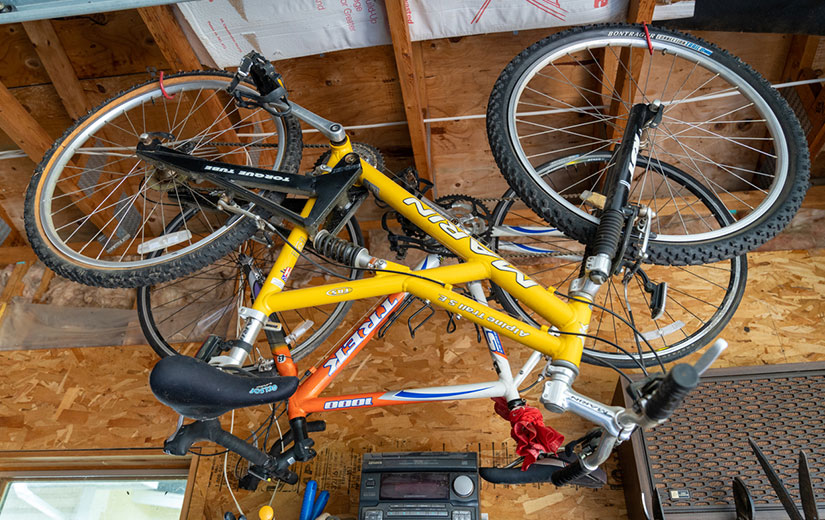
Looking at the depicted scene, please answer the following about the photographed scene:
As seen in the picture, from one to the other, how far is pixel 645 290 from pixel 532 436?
1.74ft

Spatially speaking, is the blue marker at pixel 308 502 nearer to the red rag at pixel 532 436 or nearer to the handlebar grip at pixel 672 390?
the red rag at pixel 532 436

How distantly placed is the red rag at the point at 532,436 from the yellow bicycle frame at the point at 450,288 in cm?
24

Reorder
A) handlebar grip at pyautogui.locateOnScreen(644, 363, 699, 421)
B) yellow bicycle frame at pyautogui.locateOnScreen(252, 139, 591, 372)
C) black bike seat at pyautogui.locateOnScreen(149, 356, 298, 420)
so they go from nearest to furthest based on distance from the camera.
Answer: handlebar grip at pyautogui.locateOnScreen(644, 363, 699, 421), black bike seat at pyautogui.locateOnScreen(149, 356, 298, 420), yellow bicycle frame at pyautogui.locateOnScreen(252, 139, 591, 372)

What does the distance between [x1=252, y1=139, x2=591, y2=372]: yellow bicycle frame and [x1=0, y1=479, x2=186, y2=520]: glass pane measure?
4.32 ft

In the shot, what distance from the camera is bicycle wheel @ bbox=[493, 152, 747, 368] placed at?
1933 millimetres

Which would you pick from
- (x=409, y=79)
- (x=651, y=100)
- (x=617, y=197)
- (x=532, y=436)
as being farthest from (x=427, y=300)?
(x=651, y=100)

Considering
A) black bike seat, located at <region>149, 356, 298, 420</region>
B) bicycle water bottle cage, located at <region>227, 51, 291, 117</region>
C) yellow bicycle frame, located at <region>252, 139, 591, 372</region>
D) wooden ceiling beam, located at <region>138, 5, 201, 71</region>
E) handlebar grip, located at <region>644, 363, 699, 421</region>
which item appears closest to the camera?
handlebar grip, located at <region>644, 363, 699, 421</region>

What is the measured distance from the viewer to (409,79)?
2105 mm

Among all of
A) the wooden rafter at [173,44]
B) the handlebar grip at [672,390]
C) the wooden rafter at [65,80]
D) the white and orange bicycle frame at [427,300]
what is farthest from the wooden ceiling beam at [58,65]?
the handlebar grip at [672,390]

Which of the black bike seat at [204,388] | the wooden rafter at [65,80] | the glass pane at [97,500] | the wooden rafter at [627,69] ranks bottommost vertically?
the black bike seat at [204,388]

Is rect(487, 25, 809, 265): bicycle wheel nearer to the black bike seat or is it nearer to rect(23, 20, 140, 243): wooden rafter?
the black bike seat

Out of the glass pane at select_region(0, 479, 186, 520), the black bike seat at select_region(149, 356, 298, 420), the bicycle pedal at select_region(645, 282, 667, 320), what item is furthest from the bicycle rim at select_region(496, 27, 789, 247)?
the glass pane at select_region(0, 479, 186, 520)

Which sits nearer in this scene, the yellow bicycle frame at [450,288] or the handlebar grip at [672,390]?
the handlebar grip at [672,390]

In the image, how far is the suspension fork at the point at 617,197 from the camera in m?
1.42
